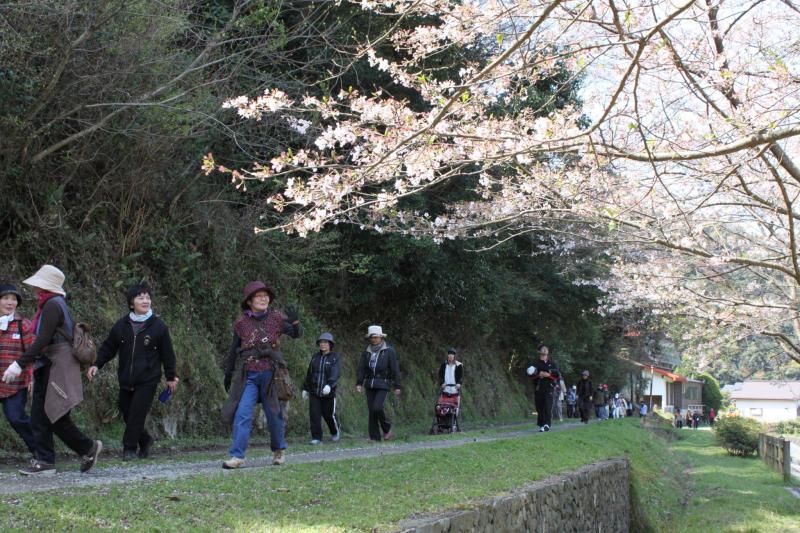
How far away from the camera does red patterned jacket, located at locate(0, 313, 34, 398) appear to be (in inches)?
268

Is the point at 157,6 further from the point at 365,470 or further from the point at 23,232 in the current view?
the point at 365,470

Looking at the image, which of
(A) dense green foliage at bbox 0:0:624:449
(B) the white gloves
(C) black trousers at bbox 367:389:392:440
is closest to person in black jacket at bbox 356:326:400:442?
(C) black trousers at bbox 367:389:392:440

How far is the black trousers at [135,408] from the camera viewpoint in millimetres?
7840

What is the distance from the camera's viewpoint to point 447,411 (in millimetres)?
15297

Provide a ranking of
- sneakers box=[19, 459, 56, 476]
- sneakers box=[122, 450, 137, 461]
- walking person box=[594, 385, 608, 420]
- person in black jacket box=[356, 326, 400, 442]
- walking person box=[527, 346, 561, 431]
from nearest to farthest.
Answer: sneakers box=[19, 459, 56, 476] → sneakers box=[122, 450, 137, 461] → person in black jacket box=[356, 326, 400, 442] → walking person box=[527, 346, 561, 431] → walking person box=[594, 385, 608, 420]

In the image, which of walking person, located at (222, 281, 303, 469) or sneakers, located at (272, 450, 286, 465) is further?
sneakers, located at (272, 450, 286, 465)

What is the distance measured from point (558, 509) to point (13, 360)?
5599 mm

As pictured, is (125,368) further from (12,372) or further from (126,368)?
(12,372)

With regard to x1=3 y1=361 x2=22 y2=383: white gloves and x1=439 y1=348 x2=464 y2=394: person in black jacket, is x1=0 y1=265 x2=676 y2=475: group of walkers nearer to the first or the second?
x1=3 y1=361 x2=22 y2=383: white gloves

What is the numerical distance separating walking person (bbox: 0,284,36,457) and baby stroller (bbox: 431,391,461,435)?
924 cm

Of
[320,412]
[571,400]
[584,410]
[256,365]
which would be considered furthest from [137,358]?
[571,400]

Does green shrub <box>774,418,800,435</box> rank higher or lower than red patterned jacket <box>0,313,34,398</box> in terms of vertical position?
lower

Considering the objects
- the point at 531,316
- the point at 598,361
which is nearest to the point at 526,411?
the point at 531,316

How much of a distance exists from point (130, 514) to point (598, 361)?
3450cm
